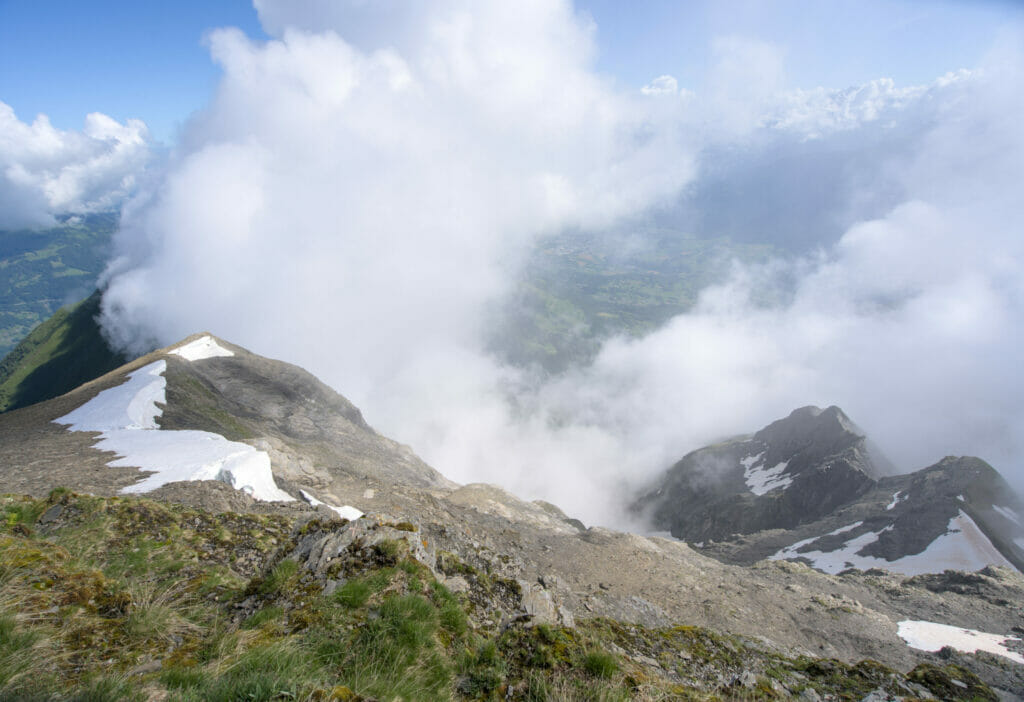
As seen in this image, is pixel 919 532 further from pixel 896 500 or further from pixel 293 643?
pixel 293 643

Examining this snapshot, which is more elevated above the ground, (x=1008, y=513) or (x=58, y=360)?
(x=1008, y=513)

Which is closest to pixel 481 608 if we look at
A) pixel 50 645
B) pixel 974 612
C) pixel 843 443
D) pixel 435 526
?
pixel 50 645

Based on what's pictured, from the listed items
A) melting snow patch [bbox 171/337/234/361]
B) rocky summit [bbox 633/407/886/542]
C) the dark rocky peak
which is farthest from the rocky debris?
the dark rocky peak

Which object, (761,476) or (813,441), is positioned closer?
(813,441)

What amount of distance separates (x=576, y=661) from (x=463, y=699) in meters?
1.51

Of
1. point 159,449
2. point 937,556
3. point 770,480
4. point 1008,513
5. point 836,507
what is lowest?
point 159,449

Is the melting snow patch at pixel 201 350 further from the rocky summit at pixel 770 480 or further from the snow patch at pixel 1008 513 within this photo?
the snow patch at pixel 1008 513

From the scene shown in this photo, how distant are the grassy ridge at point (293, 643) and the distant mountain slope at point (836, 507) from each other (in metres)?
72.2

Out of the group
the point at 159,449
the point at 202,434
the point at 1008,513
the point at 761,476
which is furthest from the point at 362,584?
the point at 761,476

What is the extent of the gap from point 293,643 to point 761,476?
134 meters

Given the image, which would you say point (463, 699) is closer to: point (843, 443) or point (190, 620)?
point (190, 620)

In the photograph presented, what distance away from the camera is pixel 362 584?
6680mm

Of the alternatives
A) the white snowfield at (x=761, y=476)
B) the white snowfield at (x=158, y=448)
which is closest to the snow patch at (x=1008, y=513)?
the white snowfield at (x=761, y=476)

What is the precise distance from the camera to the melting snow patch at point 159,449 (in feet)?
74.5
